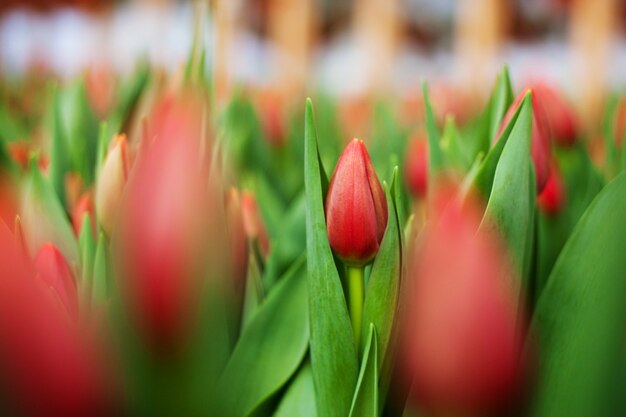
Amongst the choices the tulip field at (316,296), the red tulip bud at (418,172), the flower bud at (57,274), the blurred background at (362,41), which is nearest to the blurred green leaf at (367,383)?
the tulip field at (316,296)

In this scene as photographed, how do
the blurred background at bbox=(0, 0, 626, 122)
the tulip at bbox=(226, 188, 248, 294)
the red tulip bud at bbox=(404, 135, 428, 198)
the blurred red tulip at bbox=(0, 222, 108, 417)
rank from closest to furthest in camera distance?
the blurred red tulip at bbox=(0, 222, 108, 417)
the tulip at bbox=(226, 188, 248, 294)
the red tulip bud at bbox=(404, 135, 428, 198)
the blurred background at bbox=(0, 0, 626, 122)

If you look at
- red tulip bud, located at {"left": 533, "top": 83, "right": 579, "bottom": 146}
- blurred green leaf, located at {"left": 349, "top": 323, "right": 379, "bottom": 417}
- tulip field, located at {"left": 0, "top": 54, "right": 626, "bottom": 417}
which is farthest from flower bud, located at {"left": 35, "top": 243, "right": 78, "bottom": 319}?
red tulip bud, located at {"left": 533, "top": 83, "right": 579, "bottom": 146}

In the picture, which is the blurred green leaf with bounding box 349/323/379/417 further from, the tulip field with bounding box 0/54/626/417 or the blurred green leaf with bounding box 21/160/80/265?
the blurred green leaf with bounding box 21/160/80/265

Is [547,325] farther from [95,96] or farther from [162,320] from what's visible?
[95,96]

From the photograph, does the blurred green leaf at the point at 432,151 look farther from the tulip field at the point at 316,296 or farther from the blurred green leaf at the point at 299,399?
the blurred green leaf at the point at 299,399

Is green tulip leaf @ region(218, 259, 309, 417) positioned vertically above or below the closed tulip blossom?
below

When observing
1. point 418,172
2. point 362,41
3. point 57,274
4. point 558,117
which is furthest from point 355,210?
point 362,41
